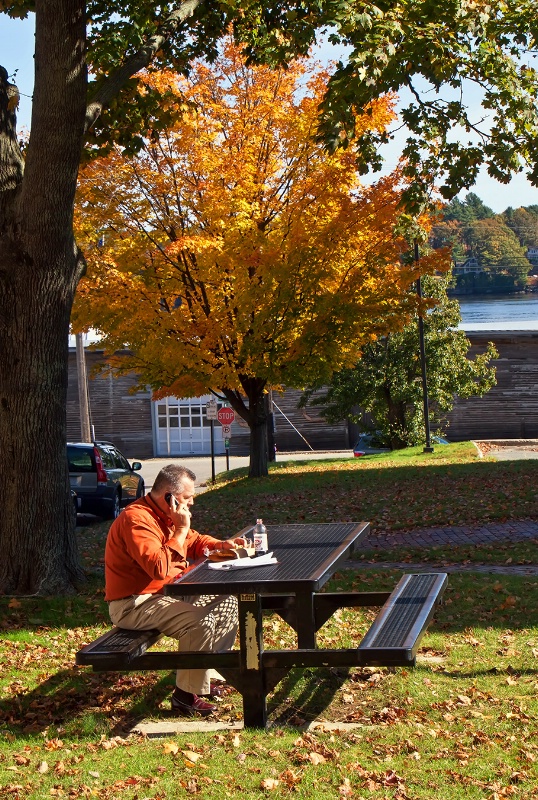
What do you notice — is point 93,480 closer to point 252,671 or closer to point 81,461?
point 81,461

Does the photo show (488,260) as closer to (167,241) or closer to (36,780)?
(167,241)

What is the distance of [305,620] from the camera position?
23.3ft

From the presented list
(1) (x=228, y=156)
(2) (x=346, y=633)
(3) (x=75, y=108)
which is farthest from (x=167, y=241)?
(2) (x=346, y=633)

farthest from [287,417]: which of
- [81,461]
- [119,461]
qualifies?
[81,461]

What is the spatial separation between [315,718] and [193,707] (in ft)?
2.41

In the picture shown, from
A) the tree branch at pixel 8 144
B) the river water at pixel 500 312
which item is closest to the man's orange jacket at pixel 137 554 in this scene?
the tree branch at pixel 8 144

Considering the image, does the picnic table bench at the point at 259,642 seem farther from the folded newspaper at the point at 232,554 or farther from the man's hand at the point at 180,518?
the man's hand at the point at 180,518

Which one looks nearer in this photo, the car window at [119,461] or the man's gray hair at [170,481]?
the man's gray hair at [170,481]

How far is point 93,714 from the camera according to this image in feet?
20.3

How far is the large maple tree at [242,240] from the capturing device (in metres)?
18.7

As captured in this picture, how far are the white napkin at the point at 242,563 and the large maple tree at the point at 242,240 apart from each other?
12582mm

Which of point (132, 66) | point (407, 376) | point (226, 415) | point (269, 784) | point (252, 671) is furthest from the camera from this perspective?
point (407, 376)

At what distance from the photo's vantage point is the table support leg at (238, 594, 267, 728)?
575 cm

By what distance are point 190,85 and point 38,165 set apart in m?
10.4
